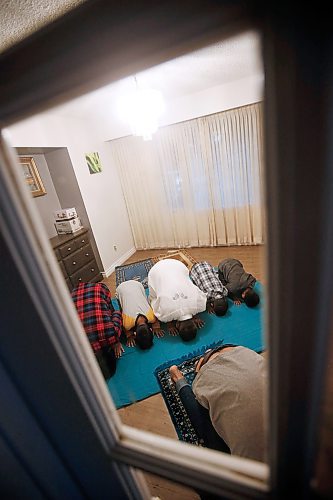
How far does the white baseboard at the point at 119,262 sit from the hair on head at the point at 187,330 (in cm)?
216

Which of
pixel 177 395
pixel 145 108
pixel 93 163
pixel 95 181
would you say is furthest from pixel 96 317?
pixel 93 163

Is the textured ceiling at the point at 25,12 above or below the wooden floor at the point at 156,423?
above

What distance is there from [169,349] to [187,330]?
25cm

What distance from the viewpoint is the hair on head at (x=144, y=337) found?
2.10 m

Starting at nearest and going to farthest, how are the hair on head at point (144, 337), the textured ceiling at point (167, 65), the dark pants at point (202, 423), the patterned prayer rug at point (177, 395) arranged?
the textured ceiling at point (167, 65) → the dark pants at point (202, 423) → the patterned prayer rug at point (177, 395) → the hair on head at point (144, 337)

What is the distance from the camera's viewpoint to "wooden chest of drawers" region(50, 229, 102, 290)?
3.07 m

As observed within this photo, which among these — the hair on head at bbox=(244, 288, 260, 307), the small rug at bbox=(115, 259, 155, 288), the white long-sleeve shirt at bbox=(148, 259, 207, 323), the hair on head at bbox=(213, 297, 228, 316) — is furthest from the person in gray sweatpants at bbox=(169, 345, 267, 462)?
the small rug at bbox=(115, 259, 155, 288)

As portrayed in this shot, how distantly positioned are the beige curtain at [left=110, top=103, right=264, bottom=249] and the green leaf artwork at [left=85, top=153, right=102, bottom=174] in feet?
1.77

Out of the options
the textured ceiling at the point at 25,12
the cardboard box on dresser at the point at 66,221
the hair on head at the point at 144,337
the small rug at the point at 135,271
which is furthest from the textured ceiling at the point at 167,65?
the small rug at the point at 135,271

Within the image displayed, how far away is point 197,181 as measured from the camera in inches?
158

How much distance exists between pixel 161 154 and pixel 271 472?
4.21 metres

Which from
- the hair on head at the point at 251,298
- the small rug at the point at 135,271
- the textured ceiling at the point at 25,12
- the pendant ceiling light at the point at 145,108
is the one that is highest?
the textured ceiling at the point at 25,12

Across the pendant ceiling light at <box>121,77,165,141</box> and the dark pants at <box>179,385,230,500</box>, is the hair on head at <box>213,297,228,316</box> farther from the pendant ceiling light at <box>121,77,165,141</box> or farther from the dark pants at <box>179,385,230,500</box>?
the pendant ceiling light at <box>121,77,165,141</box>

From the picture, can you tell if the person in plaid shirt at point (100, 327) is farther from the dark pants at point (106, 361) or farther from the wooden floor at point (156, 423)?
the wooden floor at point (156, 423)
